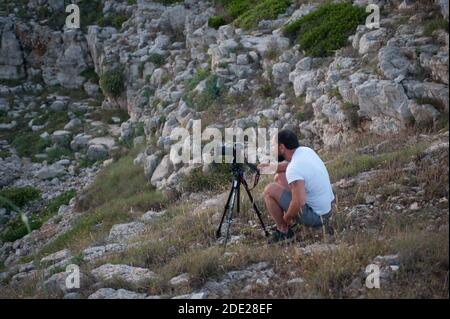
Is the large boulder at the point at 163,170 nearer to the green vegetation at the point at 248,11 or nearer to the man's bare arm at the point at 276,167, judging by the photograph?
the green vegetation at the point at 248,11

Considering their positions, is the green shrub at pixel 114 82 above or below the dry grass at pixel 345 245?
above

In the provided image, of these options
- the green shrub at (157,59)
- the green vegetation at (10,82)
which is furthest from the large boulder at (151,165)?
the green vegetation at (10,82)

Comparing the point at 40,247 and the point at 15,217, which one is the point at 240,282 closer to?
→ the point at 40,247

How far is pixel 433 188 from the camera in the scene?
23.8 feet

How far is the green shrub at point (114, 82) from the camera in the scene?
19719 millimetres

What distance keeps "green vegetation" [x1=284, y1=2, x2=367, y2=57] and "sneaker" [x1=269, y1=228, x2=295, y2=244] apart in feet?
22.5

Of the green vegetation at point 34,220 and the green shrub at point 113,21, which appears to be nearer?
the green vegetation at point 34,220

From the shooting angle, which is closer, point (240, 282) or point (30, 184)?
point (240, 282)

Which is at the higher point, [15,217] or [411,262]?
[411,262]

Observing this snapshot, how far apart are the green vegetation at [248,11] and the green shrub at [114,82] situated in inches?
164
